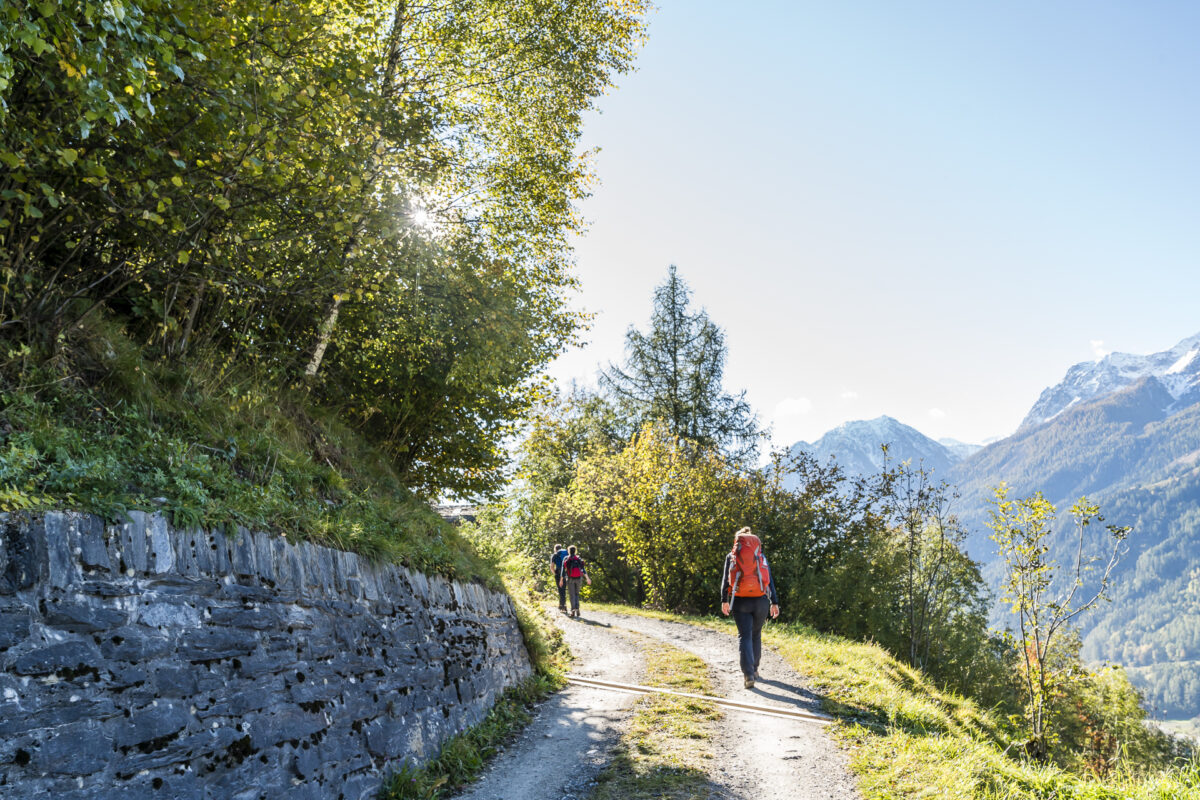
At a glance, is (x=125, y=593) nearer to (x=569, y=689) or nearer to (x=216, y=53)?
(x=216, y=53)

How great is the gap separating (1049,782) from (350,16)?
1153cm

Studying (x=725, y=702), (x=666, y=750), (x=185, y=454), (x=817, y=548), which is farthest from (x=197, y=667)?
(x=817, y=548)

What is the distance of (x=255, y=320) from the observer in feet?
27.3

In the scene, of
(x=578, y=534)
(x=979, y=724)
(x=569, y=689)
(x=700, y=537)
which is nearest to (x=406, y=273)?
(x=569, y=689)

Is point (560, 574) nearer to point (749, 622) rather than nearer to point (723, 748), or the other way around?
point (749, 622)

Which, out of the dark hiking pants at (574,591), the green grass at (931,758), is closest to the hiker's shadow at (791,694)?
the green grass at (931,758)

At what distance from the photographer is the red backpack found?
32.6 feet

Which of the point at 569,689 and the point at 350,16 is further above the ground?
the point at 350,16

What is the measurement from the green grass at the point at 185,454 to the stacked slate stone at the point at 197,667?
0.19 m

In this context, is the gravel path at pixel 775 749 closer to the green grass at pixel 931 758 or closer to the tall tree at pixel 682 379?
the green grass at pixel 931 758

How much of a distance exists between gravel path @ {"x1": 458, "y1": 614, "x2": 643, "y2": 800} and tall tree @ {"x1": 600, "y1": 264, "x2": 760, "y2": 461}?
24.8 meters

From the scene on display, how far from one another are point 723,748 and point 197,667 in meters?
5.29

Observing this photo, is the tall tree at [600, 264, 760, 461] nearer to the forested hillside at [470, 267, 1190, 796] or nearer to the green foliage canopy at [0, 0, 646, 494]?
the forested hillside at [470, 267, 1190, 796]

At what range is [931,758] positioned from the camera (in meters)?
6.43
